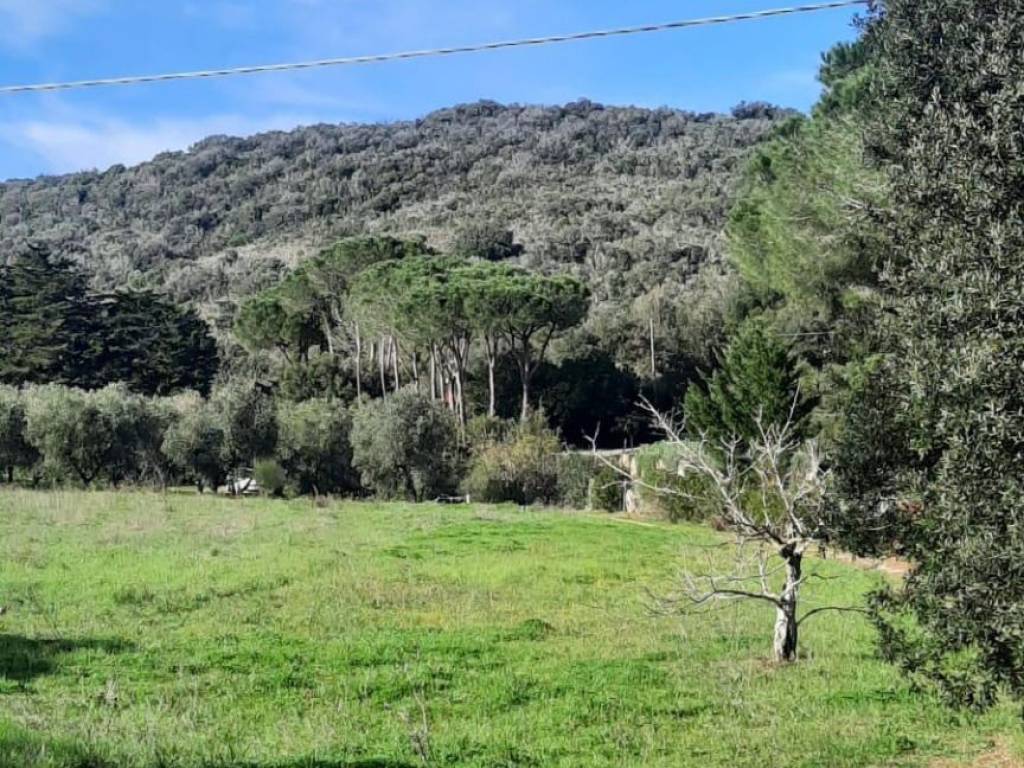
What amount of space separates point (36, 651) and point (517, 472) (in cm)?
2611

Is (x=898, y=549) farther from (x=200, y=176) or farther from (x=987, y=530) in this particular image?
(x=200, y=176)

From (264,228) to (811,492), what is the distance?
103 metres

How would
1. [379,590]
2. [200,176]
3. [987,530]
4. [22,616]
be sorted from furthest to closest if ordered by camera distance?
[200,176], [379,590], [22,616], [987,530]

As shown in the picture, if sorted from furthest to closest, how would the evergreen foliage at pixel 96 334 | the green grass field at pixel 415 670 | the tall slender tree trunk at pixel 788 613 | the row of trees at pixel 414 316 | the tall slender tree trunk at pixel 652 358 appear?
the tall slender tree trunk at pixel 652 358
the evergreen foliage at pixel 96 334
the row of trees at pixel 414 316
the tall slender tree trunk at pixel 788 613
the green grass field at pixel 415 670

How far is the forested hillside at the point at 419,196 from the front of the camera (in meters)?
74.6

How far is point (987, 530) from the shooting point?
4230 mm

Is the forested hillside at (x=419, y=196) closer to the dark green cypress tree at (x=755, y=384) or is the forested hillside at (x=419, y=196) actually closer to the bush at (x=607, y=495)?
the bush at (x=607, y=495)

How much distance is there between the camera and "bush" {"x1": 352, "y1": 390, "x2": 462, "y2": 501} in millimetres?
33750

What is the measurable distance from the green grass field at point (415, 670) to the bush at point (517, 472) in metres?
16.3

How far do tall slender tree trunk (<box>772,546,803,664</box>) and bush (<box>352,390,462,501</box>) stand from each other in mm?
24664

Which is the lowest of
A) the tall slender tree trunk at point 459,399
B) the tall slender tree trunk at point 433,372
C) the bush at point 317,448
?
the bush at point 317,448

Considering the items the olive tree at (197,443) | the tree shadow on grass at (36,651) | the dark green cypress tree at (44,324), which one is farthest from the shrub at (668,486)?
the dark green cypress tree at (44,324)

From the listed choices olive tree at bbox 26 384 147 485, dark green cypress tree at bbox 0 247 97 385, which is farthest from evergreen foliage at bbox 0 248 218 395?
olive tree at bbox 26 384 147 485

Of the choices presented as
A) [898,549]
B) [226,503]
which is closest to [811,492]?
[898,549]
